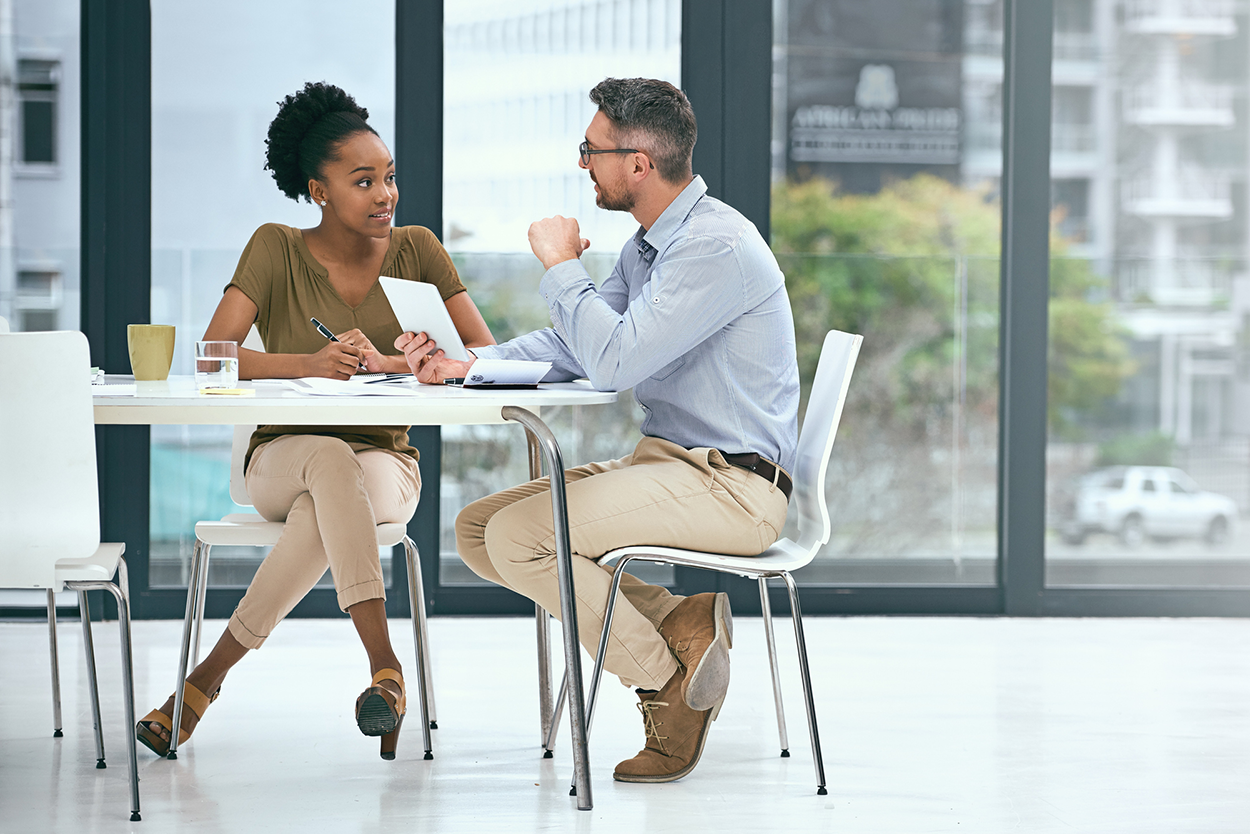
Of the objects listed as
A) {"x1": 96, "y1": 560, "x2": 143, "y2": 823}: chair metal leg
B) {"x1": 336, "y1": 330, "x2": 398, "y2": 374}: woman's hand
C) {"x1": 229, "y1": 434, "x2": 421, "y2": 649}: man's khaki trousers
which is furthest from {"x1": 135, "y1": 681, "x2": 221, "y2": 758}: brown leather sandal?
{"x1": 336, "y1": 330, "x2": 398, "y2": 374}: woman's hand

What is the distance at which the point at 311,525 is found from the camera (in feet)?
6.72

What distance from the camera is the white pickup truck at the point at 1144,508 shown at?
3.49 meters

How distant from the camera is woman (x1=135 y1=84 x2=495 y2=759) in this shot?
2.02 m

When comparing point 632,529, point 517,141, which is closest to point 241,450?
point 632,529

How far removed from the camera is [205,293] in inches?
130

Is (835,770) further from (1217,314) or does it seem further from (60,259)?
(60,259)

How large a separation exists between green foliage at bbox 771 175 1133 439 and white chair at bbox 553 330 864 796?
→ 1340mm

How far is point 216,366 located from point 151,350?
0.28 meters

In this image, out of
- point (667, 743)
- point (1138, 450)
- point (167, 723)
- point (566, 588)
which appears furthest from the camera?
point (1138, 450)

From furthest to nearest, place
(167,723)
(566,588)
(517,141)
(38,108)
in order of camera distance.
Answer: (517,141), (38,108), (167,723), (566,588)

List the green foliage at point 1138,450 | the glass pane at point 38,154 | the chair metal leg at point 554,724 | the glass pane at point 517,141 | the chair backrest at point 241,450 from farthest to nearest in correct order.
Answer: the green foliage at point 1138,450 → the glass pane at point 517,141 → the glass pane at point 38,154 → the chair backrest at point 241,450 → the chair metal leg at point 554,724

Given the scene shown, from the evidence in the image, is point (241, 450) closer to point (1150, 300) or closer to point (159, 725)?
point (159, 725)

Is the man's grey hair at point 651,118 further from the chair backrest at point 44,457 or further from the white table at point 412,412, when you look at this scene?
the chair backrest at point 44,457

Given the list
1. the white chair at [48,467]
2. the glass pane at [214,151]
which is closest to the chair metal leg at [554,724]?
the white chair at [48,467]
